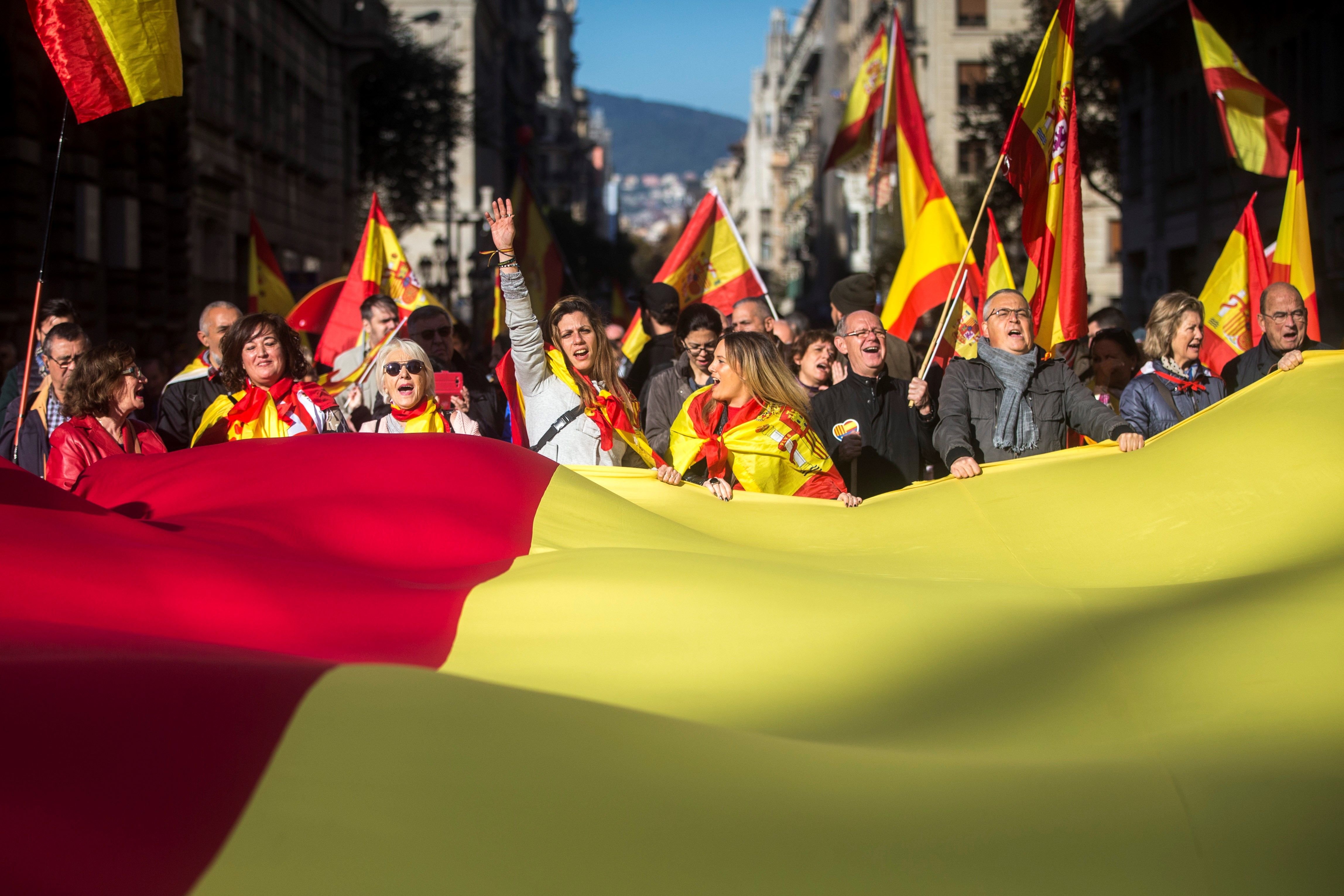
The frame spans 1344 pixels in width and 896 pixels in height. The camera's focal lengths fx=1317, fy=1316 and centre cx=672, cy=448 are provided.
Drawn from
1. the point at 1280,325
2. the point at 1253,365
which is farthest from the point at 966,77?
the point at 1280,325

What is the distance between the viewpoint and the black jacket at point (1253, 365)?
6613 millimetres

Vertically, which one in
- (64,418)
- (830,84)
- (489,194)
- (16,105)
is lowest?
(64,418)

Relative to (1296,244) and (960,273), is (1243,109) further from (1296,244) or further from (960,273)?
(960,273)

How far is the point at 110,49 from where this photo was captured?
5.85m

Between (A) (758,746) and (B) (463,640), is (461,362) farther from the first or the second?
(A) (758,746)

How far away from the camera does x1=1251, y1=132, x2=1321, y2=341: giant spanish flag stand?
900 centimetres

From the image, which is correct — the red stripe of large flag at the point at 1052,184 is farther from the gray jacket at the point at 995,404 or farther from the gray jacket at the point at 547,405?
the gray jacket at the point at 547,405

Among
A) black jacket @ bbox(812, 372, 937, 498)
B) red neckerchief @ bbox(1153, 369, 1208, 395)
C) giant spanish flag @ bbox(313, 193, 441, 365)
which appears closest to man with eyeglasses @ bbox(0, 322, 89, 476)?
black jacket @ bbox(812, 372, 937, 498)

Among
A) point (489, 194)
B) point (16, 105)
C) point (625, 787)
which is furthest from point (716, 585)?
point (489, 194)

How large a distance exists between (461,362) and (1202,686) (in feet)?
17.8

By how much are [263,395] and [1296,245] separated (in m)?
7.06

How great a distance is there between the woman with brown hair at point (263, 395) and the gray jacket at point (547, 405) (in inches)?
32.7

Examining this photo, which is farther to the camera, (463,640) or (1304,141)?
(1304,141)

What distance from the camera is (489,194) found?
5688 cm
